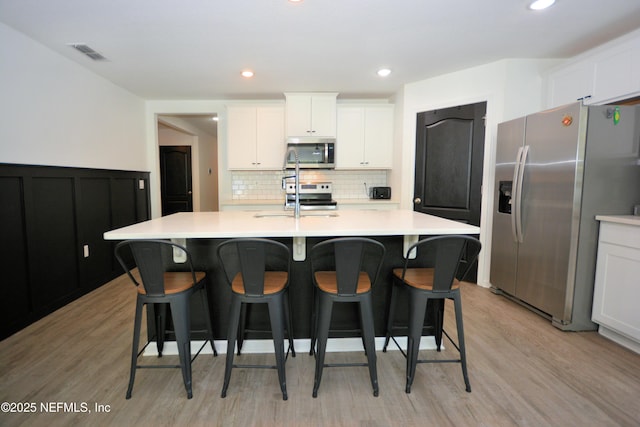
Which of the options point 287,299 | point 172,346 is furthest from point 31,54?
point 287,299

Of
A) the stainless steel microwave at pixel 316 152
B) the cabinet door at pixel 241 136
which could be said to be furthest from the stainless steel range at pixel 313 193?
the cabinet door at pixel 241 136

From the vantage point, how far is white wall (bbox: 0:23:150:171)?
241 centimetres

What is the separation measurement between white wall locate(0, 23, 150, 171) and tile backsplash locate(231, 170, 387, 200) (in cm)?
151

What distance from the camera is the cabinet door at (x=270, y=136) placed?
437cm

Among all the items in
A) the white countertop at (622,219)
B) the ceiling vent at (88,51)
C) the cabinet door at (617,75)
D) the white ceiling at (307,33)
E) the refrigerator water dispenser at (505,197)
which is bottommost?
the white countertop at (622,219)

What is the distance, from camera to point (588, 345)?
221 centimetres

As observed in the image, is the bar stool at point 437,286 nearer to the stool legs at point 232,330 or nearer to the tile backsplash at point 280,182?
the stool legs at point 232,330

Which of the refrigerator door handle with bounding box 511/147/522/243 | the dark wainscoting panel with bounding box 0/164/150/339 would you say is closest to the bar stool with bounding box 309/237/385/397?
the refrigerator door handle with bounding box 511/147/522/243

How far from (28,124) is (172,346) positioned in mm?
2234

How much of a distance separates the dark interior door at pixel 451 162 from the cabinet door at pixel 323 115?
116 cm

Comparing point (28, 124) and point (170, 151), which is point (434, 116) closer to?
point (28, 124)

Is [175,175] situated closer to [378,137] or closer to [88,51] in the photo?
[88,51]

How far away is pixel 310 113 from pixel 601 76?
9.94 feet

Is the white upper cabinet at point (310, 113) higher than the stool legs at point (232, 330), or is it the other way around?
the white upper cabinet at point (310, 113)
